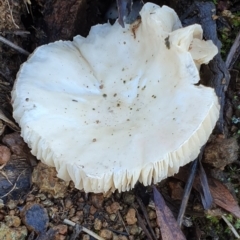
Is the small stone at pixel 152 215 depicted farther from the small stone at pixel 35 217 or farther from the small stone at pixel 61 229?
the small stone at pixel 35 217

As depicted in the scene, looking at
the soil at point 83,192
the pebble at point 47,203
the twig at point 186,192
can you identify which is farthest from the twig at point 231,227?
the pebble at point 47,203

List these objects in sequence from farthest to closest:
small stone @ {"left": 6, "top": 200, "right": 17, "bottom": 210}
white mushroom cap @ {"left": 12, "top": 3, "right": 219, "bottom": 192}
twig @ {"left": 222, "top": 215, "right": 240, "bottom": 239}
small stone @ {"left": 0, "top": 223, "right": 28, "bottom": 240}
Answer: twig @ {"left": 222, "top": 215, "right": 240, "bottom": 239}, small stone @ {"left": 6, "top": 200, "right": 17, "bottom": 210}, small stone @ {"left": 0, "top": 223, "right": 28, "bottom": 240}, white mushroom cap @ {"left": 12, "top": 3, "right": 219, "bottom": 192}

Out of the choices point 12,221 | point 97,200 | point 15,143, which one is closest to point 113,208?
point 97,200

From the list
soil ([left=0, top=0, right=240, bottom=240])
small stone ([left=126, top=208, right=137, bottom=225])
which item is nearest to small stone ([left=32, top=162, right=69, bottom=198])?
soil ([left=0, top=0, right=240, bottom=240])

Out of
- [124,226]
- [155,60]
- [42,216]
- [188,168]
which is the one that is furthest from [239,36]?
[42,216]

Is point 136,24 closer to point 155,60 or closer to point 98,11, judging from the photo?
point 155,60

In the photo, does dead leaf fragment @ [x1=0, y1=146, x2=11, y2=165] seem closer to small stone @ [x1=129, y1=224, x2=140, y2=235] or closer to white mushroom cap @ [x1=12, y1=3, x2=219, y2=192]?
white mushroom cap @ [x1=12, y1=3, x2=219, y2=192]
